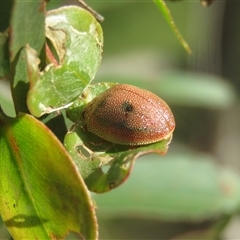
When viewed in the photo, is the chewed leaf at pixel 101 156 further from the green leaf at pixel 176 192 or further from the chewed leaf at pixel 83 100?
the green leaf at pixel 176 192

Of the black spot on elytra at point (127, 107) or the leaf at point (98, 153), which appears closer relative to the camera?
the leaf at point (98, 153)

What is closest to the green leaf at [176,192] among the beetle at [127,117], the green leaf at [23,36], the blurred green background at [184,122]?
the blurred green background at [184,122]

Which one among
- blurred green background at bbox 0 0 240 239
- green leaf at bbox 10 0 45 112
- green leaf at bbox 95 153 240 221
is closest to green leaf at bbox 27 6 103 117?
green leaf at bbox 10 0 45 112

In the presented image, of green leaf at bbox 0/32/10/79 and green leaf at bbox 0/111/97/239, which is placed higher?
green leaf at bbox 0/32/10/79

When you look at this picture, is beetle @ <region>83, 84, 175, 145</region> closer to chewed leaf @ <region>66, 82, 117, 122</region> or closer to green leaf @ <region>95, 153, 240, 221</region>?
chewed leaf @ <region>66, 82, 117, 122</region>

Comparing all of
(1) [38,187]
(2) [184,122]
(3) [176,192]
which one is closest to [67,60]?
A: (1) [38,187]

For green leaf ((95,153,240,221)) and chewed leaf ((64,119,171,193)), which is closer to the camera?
chewed leaf ((64,119,171,193))
